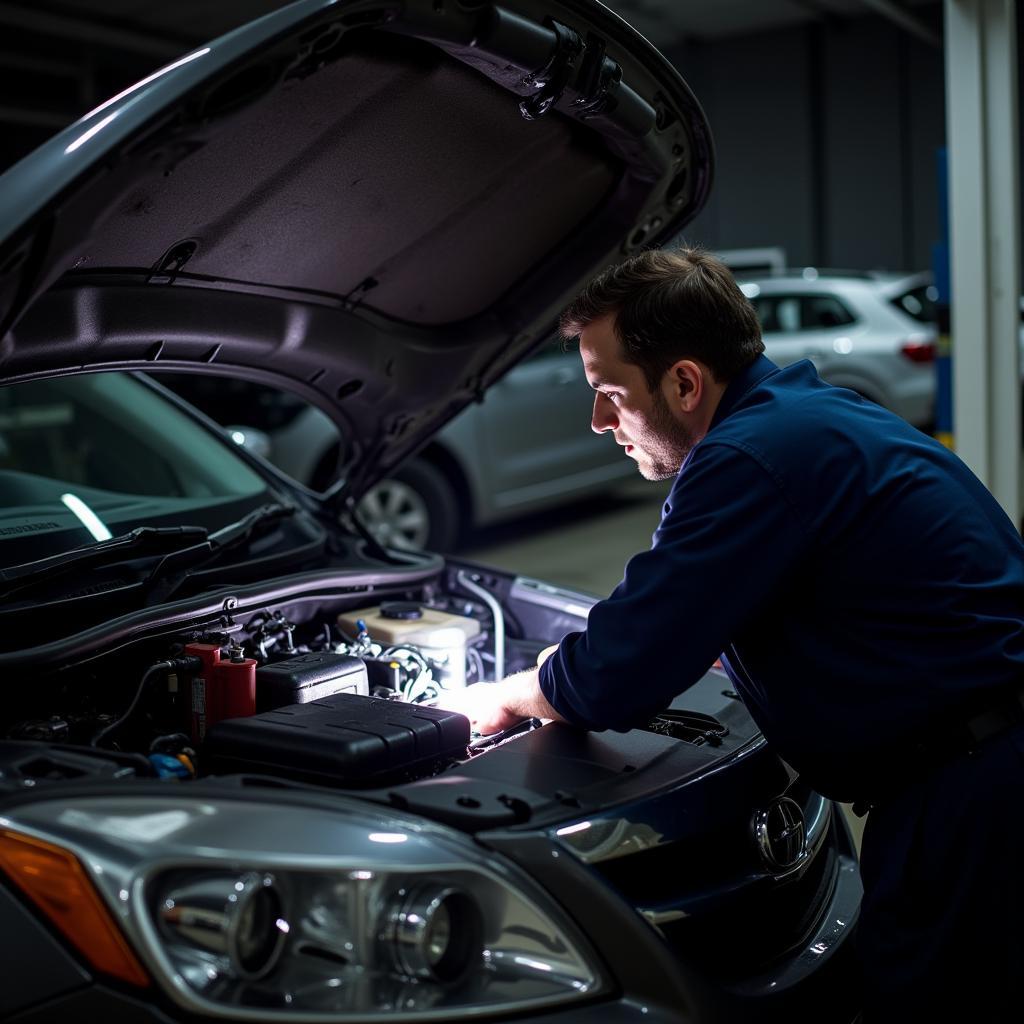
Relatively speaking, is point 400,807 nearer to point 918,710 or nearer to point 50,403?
point 918,710

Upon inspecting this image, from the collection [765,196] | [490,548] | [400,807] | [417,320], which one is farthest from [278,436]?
[765,196]

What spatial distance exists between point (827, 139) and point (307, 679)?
12637 millimetres

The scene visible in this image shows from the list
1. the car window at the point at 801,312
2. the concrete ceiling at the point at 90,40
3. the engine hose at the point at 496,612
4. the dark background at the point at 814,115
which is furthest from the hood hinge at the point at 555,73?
the dark background at the point at 814,115

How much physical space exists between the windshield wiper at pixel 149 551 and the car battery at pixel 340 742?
1.55 ft

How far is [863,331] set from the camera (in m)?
8.08

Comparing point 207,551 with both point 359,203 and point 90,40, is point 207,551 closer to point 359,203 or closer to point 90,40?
point 359,203

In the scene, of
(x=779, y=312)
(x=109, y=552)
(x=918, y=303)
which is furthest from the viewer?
(x=779, y=312)

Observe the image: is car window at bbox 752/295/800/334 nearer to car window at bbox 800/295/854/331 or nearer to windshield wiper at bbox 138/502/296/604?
car window at bbox 800/295/854/331

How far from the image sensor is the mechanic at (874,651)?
1582mm

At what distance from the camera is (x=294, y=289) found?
2348 mm

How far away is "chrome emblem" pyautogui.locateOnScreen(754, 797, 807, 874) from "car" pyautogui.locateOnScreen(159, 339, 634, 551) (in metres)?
4.21

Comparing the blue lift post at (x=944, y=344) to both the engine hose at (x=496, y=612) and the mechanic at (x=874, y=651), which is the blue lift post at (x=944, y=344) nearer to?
the engine hose at (x=496, y=612)

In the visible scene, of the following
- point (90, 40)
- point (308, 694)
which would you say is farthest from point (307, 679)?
point (90, 40)

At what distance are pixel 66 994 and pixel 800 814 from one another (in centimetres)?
107
